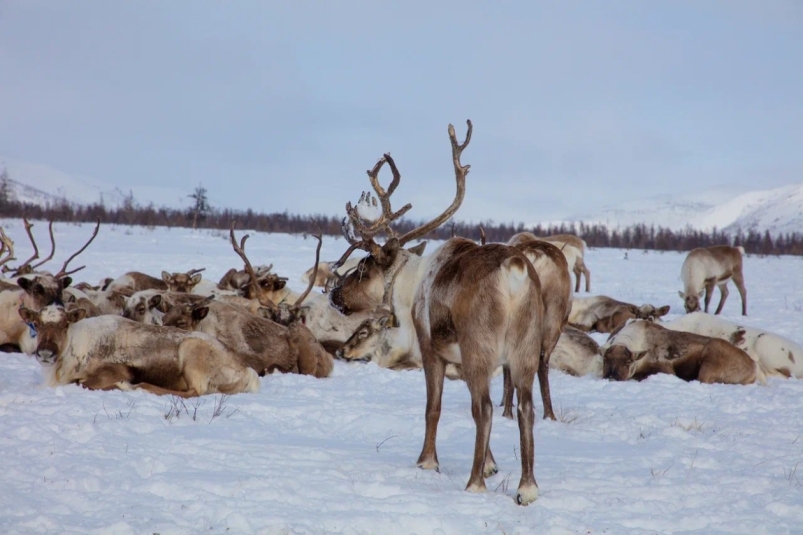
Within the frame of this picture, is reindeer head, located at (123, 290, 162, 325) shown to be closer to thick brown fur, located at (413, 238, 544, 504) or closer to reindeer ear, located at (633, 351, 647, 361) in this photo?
thick brown fur, located at (413, 238, 544, 504)

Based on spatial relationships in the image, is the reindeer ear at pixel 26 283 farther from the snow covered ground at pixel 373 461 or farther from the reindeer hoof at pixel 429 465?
the reindeer hoof at pixel 429 465

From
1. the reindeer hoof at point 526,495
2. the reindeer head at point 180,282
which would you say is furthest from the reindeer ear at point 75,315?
the reindeer head at point 180,282

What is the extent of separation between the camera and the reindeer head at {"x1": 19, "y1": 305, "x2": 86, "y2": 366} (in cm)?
678

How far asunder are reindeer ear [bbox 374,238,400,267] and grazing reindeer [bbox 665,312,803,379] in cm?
615

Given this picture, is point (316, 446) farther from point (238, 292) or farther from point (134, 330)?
point (238, 292)

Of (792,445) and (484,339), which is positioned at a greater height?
(484,339)

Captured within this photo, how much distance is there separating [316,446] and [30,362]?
4729 mm

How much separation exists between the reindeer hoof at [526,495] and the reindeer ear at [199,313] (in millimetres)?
5246

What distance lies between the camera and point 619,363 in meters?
9.33

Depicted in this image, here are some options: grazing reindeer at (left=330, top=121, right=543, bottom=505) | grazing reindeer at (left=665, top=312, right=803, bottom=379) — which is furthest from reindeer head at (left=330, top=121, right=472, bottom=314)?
grazing reindeer at (left=665, top=312, right=803, bottom=379)

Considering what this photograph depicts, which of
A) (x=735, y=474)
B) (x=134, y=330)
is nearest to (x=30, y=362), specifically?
(x=134, y=330)

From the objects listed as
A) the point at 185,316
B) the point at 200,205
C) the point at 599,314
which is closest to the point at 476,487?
the point at 185,316

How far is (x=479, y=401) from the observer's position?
442 centimetres

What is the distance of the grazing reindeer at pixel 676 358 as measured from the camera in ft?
30.2
